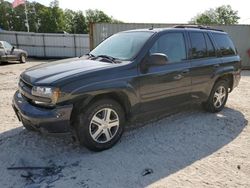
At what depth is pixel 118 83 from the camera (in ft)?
14.4

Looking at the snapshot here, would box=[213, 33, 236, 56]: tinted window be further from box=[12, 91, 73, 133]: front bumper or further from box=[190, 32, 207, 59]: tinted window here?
box=[12, 91, 73, 133]: front bumper

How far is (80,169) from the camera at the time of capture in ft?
13.0

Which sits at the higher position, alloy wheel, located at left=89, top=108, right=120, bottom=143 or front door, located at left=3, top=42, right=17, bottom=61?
alloy wheel, located at left=89, top=108, right=120, bottom=143

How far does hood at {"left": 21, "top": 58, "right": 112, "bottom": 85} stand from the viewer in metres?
4.10

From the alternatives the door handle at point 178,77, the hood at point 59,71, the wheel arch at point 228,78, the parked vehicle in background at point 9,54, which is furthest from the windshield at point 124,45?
the parked vehicle in background at point 9,54

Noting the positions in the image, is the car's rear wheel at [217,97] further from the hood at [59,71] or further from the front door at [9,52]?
the front door at [9,52]

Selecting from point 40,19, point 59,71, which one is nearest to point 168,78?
point 59,71

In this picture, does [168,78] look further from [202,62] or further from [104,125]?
[104,125]

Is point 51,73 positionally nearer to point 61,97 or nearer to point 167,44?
point 61,97

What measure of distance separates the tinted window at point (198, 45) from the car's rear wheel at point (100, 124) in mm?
2038

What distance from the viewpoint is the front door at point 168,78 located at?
4.80 meters

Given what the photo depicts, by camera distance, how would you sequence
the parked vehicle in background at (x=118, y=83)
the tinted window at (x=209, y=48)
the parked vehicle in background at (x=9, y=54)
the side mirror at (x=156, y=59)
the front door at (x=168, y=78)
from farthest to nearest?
the parked vehicle in background at (x=9, y=54)
the tinted window at (x=209, y=48)
the front door at (x=168, y=78)
the side mirror at (x=156, y=59)
the parked vehicle in background at (x=118, y=83)

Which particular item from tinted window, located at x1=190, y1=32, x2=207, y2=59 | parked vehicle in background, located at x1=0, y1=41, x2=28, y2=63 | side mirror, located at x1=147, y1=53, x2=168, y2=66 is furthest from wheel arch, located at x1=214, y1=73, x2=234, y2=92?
parked vehicle in background, located at x1=0, y1=41, x2=28, y2=63

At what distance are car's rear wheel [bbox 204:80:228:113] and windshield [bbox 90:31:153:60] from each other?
2115 millimetres
